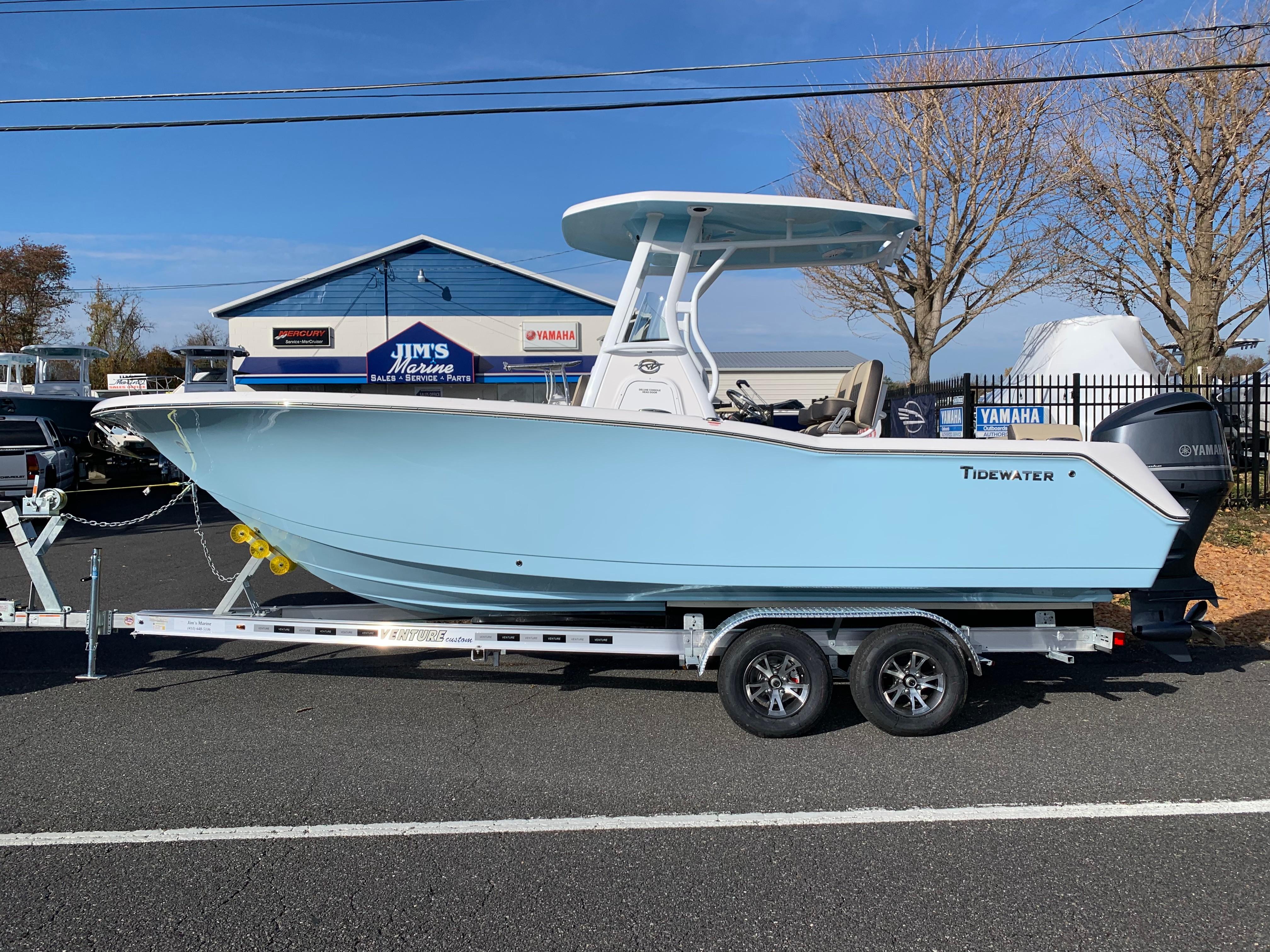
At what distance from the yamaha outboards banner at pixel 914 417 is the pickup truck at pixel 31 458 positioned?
39.0ft

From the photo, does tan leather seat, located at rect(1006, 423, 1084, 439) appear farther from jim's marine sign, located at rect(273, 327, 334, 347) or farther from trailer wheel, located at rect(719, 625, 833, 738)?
jim's marine sign, located at rect(273, 327, 334, 347)

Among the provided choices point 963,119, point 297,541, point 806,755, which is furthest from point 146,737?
point 963,119

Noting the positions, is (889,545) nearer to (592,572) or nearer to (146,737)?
(592,572)

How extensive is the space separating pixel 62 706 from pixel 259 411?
2118mm

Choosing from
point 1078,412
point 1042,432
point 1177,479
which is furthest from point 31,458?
point 1078,412

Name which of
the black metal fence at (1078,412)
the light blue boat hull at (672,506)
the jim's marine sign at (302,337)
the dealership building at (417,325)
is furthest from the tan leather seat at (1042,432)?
the jim's marine sign at (302,337)

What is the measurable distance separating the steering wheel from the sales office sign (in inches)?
772

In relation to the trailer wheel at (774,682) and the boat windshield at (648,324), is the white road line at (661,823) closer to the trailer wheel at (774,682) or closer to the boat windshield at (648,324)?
the trailer wheel at (774,682)

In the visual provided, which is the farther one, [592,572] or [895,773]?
[592,572]

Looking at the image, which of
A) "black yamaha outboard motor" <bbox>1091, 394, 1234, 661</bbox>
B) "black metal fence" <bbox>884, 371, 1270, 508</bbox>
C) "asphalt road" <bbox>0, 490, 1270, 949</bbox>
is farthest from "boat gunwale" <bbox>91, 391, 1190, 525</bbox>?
"black metal fence" <bbox>884, 371, 1270, 508</bbox>

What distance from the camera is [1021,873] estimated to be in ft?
10.1

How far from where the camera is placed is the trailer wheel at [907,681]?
4363mm

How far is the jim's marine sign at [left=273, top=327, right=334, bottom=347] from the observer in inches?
957

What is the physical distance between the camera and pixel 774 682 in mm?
4414
